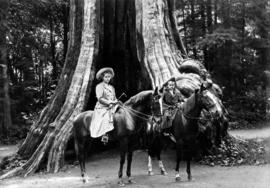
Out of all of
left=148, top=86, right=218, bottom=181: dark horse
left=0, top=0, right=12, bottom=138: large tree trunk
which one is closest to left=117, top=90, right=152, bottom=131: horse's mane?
left=148, top=86, right=218, bottom=181: dark horse

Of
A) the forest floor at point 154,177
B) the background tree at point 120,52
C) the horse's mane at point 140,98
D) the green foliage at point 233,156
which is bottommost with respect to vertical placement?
the forest floor at point 154,177

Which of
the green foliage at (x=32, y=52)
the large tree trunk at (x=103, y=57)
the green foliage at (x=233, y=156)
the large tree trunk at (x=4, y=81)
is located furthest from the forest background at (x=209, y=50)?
the green foliage at (x=233, y=156)

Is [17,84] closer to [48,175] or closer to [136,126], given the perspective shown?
[48,175]

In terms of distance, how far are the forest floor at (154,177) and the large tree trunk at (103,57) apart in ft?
3.05

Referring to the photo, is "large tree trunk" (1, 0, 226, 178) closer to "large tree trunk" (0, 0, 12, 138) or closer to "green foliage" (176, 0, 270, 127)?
"green foliage" (176, 0, 270, 127)

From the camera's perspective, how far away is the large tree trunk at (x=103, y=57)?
37.0 feet

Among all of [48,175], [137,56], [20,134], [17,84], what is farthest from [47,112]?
[17,84]

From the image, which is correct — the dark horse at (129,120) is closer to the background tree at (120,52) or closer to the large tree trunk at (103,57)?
the background tree at (120,52)

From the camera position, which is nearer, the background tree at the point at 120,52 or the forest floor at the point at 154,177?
the forest floor at the point at 154,177

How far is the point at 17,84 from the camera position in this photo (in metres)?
23.2

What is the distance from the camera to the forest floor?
26.7 feet

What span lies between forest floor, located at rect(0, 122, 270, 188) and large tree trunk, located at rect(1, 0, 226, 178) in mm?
929

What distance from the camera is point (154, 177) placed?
8.99m

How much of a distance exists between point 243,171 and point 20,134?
14.3m
